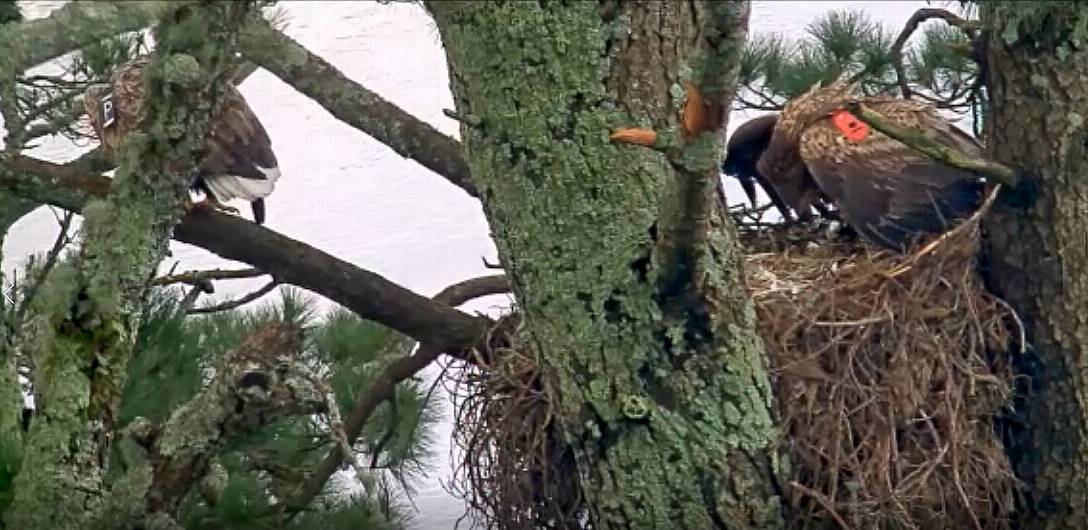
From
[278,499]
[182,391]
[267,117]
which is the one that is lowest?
[278,499]

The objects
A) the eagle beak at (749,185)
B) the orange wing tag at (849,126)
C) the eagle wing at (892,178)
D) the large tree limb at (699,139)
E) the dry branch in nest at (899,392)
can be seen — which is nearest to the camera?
the large tree limb at (699,139)

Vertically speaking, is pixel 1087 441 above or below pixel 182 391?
below

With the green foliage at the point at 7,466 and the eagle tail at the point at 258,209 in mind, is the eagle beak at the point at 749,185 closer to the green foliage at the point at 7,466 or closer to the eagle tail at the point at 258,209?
the eagle tail at the point at 258,209

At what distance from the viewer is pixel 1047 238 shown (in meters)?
1.70

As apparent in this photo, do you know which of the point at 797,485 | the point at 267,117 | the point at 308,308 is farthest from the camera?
the point at 267,117

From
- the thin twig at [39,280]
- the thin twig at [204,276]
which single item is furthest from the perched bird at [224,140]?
the thin twig at [39,280]

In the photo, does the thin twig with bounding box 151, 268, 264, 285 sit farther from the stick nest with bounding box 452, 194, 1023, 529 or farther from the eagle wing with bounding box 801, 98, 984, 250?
the eagle wing with bounding box 801, 98, 984, 250

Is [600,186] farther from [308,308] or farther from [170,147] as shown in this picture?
[308,308]

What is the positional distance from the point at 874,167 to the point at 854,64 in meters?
0.29

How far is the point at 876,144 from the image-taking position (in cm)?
214

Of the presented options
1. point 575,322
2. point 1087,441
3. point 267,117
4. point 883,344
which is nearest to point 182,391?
point 575,322

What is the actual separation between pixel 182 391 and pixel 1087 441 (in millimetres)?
1020

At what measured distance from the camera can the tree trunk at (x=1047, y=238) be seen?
5.42 feet

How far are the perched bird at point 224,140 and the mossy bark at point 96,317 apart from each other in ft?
3.10
